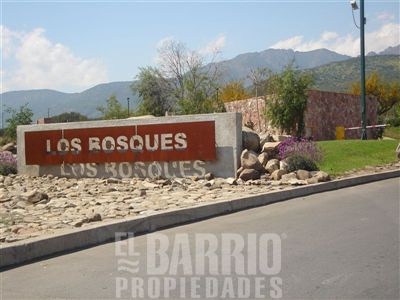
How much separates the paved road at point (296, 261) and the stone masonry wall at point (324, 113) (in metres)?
21.2

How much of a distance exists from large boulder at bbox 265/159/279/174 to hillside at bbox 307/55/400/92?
290 feet

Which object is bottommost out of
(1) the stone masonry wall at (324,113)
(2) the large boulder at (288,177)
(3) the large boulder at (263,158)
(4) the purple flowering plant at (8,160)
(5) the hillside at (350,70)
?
(2) the large boulder at (288,177)

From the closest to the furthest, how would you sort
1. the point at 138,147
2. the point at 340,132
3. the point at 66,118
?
the point at 138,147, the point at 340,132, the point at 66,118

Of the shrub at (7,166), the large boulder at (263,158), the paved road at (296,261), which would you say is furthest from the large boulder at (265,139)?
the shrub at (7,166)

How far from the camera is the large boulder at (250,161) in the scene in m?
16.3

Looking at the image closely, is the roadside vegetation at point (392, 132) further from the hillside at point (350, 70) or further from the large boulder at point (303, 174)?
the hillside at point (350, 70)

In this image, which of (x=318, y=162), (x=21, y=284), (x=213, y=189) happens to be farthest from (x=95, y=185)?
(x=21, y=284)

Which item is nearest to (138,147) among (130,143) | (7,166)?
(130,143)

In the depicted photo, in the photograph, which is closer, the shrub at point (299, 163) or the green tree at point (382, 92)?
the shrub at point (299, 163)

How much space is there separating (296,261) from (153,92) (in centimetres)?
4937

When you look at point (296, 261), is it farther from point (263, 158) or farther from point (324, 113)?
point (324, 113)

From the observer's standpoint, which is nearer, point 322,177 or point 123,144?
point 322,177

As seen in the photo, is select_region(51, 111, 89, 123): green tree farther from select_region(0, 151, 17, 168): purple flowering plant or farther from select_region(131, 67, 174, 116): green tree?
select_region(0, 151, 17, 168): purple flowering plant

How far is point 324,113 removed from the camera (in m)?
32.7
